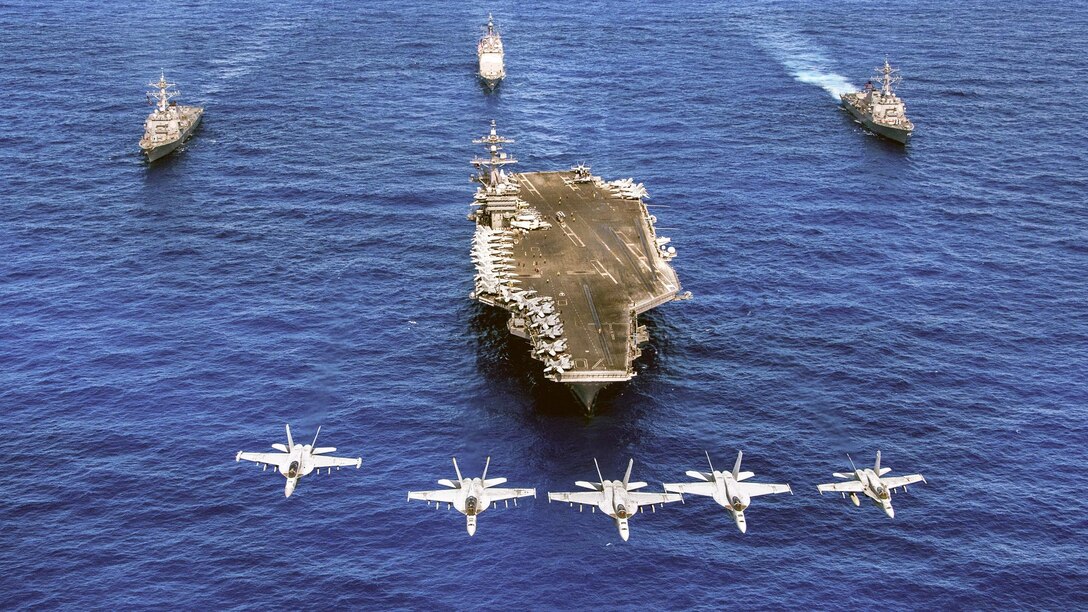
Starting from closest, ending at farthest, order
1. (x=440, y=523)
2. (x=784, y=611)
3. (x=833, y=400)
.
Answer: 1. (x=784, y=611)
2. (x=440, y=523)
3. (x=833, y=400)

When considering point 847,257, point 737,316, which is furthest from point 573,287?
point 847,257

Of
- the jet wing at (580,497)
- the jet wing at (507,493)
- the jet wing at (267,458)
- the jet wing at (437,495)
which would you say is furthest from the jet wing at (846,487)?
the jet wing at (267,458)

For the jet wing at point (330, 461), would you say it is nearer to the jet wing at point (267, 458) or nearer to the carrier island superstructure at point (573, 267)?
the jet wing at point (267, 458)

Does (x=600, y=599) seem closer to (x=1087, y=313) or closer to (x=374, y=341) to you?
(x=374, y=341)

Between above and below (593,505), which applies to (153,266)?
above

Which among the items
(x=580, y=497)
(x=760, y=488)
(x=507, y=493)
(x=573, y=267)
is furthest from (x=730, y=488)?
(x=573, y=267)

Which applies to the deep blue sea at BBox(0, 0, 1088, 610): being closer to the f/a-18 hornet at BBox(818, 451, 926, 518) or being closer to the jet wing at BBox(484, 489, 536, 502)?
the f/a-18 hornet at BBox(818, 451, 926, 518)

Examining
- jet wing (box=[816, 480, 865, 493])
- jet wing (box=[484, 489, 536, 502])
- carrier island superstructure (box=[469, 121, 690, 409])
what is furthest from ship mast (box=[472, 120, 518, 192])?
jet wing (box=[816, 480, 865, 493])
